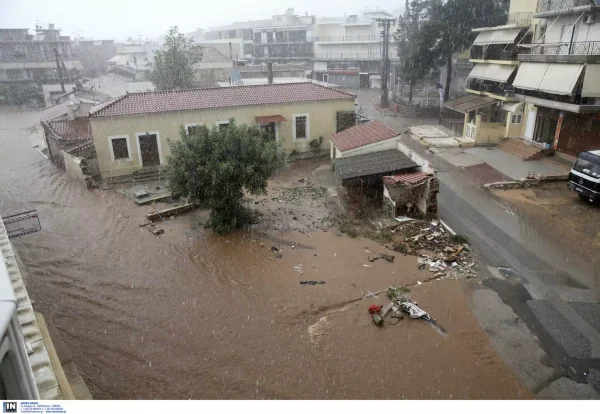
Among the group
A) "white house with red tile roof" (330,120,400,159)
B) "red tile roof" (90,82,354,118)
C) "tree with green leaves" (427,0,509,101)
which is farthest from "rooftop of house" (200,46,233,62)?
"white house with red tile roof" (330,120,400,159)

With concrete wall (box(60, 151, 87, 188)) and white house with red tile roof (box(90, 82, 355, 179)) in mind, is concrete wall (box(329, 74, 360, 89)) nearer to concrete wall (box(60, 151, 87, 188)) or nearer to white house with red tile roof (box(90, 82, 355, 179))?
white house with red tile roof (box(90, 82, 355, 179))

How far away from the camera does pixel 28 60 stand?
4784 cm

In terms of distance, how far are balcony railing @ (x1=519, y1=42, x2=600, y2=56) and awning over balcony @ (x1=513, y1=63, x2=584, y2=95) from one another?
900 mm

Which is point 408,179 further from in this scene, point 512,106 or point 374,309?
point 512,106

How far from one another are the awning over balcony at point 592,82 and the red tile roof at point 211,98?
11.2 metres

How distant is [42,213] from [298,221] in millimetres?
10408

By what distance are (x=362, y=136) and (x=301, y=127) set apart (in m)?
5.01

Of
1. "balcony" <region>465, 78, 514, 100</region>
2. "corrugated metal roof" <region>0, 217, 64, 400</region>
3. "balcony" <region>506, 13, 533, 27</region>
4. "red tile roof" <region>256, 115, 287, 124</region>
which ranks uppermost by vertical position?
"balcony" <region>506, 13, 533, 27</region>

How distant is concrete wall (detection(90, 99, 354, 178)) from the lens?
20016 mm

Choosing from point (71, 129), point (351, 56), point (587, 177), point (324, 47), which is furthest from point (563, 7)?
point (324, 47)

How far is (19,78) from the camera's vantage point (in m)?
47.6

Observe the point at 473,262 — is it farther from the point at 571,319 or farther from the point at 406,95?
the point at 406,95
